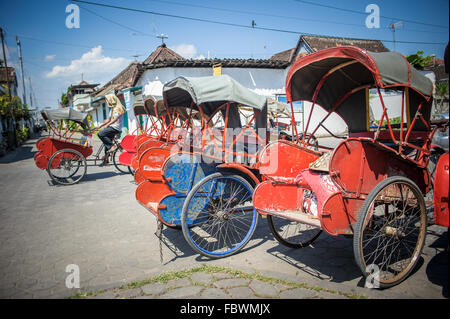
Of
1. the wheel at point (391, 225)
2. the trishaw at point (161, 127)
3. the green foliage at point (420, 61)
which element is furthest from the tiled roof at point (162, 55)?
the wheel at point (391, 225)

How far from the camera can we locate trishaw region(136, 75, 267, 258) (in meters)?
3.48

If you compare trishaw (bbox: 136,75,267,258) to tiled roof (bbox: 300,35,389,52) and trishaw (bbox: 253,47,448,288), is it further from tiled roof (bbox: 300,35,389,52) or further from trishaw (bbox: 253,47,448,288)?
tiled roof (bbox: 300,35,389,52)

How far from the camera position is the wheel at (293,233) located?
12.0ft

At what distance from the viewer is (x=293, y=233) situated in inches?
167

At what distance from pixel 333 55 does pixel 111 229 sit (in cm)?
395

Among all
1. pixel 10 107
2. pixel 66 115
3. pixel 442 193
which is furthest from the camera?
pixel 10 107

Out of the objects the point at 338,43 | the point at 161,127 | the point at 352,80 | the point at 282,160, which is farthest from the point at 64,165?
the point at 338,43

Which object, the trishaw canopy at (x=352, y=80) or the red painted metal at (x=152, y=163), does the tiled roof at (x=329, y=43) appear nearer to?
the trishaw canopy at (x=352, y=80)

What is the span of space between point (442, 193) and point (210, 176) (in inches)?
87.9

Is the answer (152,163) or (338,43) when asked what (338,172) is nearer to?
(152,163)

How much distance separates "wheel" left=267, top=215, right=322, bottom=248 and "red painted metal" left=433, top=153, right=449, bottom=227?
1476 mm

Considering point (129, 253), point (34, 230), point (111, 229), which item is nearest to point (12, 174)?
point (34, 230)

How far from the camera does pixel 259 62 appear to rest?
664 inches
